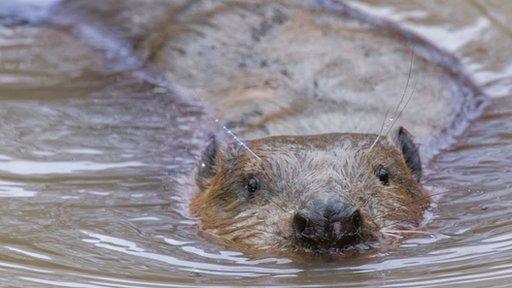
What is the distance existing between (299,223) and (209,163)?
1327 mm

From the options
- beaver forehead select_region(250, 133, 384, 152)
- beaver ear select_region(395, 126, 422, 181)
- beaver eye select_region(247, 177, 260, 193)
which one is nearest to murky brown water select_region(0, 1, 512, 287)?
beaver ear select_region(395, 126, 422, 181)

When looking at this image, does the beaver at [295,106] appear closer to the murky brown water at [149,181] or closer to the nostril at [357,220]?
the nostril at [357,220]

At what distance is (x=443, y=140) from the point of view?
697 centimetres

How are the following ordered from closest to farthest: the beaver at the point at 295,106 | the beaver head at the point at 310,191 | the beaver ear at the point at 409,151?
the beaver head at the point at 310,191 < the beaver at the point at 295,106 < the beaver ear at the point at 409,151

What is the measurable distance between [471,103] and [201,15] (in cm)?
172

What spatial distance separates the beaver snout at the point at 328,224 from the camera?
4.86 metres

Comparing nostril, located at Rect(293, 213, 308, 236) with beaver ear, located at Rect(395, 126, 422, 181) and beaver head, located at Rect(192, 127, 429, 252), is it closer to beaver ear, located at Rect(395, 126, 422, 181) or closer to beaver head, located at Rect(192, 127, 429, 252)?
beaver head, located at Rect(192, 127, 429, 252)

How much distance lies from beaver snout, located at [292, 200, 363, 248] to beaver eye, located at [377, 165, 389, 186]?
71 centimetres

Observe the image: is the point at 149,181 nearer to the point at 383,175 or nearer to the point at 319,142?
the point at 319,142

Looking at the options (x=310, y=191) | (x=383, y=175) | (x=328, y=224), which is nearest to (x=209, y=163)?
(x=383, y=175)

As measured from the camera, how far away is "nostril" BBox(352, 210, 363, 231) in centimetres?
492

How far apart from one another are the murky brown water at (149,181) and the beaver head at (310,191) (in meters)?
0.11

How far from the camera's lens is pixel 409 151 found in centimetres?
621

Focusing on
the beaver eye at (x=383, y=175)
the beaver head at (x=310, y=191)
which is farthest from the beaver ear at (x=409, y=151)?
the beaver eye at (x=383, y=175)
